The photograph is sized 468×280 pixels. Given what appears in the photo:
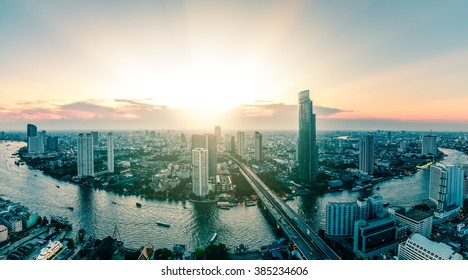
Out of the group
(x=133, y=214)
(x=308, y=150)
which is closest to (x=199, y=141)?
(x=308, y=150)

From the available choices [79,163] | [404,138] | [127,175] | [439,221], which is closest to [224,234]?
[439,221]

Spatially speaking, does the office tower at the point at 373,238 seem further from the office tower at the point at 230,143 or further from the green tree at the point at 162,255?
the office tower at the point at 230,143

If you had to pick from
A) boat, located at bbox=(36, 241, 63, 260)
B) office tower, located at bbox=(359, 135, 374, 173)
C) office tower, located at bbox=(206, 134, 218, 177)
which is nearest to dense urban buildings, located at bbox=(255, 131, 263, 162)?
office tower, located at bbox=(206, 134, 218, 177)

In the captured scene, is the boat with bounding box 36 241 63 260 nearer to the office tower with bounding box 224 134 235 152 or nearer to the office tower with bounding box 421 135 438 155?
the office tower with bounding box 421 135 438 155

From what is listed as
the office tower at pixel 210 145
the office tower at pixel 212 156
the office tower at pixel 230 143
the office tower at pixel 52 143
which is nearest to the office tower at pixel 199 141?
the office tower at pixel 210 145

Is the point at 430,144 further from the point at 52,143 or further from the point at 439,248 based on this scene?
the point at 52,143
